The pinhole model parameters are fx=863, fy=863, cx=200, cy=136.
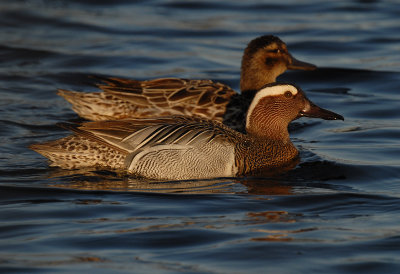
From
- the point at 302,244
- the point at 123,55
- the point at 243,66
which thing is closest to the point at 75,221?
the point at 302,244

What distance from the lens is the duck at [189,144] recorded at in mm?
7945

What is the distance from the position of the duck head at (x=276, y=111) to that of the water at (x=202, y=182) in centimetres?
47

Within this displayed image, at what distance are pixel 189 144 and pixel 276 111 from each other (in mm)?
1087

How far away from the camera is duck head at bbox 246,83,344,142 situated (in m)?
8.48

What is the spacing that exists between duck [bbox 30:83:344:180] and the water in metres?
0.15

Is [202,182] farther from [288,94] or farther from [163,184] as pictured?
[288,94]

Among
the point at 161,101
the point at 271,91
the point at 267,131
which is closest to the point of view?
the point at 271,91

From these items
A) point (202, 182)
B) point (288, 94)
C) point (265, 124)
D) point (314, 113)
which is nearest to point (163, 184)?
point (202, 182)

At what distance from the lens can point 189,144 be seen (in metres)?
7.93

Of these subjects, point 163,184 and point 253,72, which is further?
point 253,72

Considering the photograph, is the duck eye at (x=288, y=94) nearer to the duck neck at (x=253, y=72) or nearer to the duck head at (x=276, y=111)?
the duck head at (x=276, y=111)

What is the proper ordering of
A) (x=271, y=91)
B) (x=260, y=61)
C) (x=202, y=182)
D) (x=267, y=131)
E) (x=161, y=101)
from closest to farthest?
(x=202, y=182) → (x=271, y=91) → (x=267, y=131) → (x=161, y=101) → (x=260, y=61)

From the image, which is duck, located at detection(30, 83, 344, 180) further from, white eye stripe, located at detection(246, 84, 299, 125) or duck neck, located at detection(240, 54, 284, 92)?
duck neck, located at detection(240, 54, 284, 92)

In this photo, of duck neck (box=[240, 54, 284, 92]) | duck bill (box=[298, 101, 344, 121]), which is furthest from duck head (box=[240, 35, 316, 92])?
duck bill (box=[298, 101, 344, 121])
